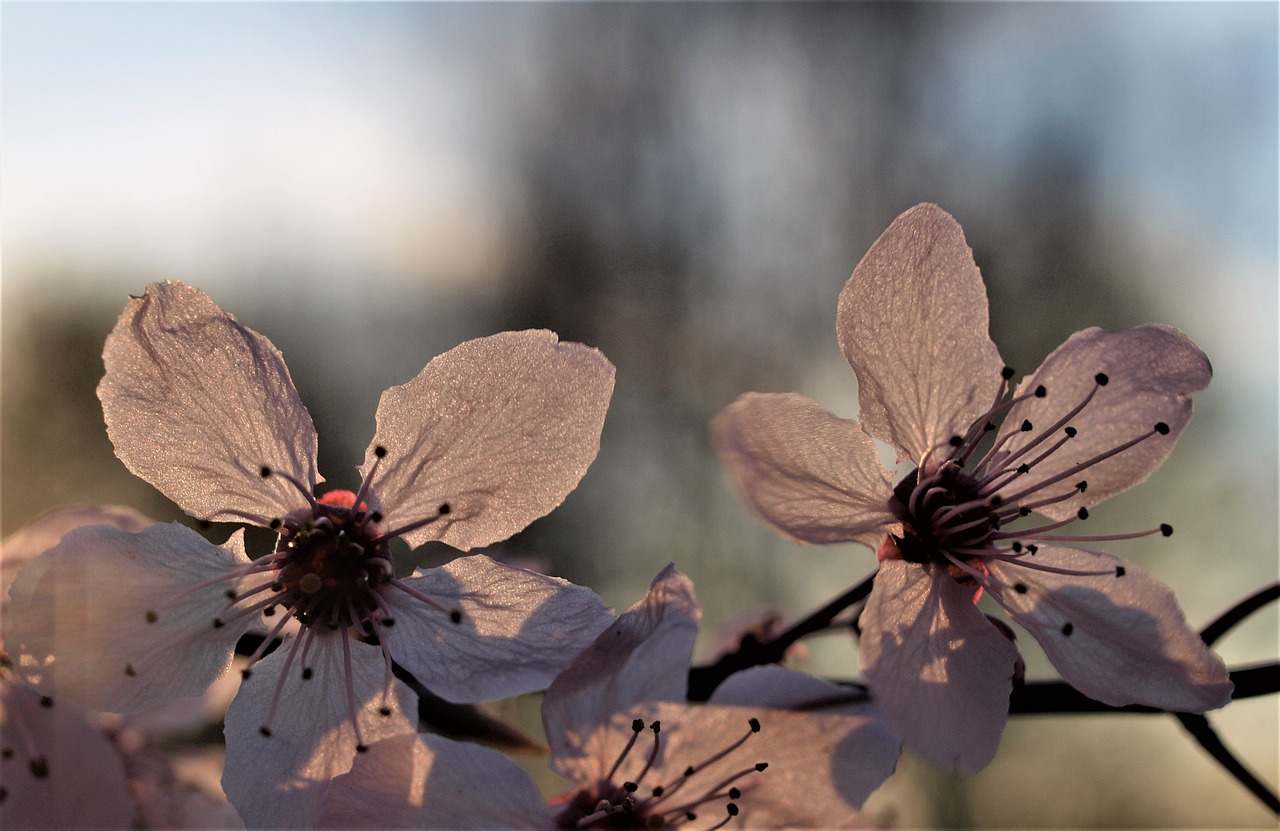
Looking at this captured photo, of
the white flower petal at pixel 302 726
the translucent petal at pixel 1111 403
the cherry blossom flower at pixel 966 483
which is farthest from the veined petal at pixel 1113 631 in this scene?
the white flower petal at pixel 302 726

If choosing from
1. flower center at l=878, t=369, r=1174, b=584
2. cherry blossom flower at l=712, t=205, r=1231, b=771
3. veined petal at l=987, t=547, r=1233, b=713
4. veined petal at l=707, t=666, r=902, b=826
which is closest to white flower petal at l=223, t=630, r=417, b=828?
veined petal at l=707, t=666, r=902, b=826

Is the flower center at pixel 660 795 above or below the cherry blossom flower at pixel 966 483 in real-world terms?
below

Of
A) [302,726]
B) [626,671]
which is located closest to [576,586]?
[626,671]

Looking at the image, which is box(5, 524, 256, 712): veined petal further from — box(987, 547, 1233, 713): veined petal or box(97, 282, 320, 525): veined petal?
box(987, 547, 1233, 713): veined petal

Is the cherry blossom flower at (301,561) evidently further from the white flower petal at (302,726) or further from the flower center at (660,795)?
the flower center at (660,795)

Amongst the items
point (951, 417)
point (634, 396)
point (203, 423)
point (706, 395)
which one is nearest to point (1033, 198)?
point (706, 395)

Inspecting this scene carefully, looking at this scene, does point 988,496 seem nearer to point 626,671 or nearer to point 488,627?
point 626,671
